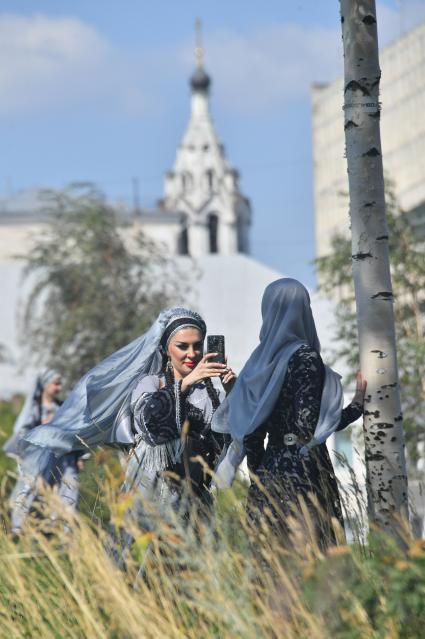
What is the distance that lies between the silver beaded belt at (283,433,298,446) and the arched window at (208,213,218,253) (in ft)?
404

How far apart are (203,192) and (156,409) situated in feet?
410

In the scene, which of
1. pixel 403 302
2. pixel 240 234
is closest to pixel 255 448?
pixel 403 302

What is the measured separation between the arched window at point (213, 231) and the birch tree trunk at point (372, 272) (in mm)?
122924

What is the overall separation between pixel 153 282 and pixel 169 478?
62.8ft

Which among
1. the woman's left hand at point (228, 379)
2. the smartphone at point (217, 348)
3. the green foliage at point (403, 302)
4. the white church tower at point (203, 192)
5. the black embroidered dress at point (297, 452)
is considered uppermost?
the white church tower at point (203, 192)

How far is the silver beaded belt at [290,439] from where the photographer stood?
243 inches

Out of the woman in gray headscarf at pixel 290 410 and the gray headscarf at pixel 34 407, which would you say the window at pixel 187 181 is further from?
the woman in gray headscarf at pixel 290 410

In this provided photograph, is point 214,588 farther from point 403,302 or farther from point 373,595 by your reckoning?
point 403,302

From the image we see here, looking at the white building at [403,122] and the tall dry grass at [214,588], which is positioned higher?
the white building at [403,122]

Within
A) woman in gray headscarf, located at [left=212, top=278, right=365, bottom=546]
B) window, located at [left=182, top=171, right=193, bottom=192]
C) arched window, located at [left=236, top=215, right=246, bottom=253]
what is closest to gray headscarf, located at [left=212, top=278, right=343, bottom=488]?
woman in gray headscarf, located at [left=212, top=278, right=365, bottom=546]

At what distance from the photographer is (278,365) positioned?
6.20 m

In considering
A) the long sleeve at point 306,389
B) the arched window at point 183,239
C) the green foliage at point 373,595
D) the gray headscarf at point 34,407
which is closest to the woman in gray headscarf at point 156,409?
the long sleeve at point 306,389

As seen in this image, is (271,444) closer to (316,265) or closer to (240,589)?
(240,589)

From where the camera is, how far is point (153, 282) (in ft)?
85.1
